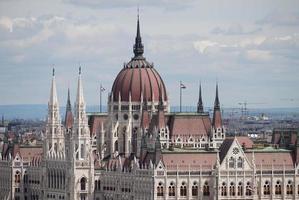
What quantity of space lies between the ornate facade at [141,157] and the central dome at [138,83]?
0.42 ft

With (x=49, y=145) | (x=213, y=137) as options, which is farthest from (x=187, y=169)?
(x=49, y=145)

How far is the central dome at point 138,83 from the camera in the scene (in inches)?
7352

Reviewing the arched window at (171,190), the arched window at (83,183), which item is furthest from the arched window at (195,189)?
the arched window at (83,183)

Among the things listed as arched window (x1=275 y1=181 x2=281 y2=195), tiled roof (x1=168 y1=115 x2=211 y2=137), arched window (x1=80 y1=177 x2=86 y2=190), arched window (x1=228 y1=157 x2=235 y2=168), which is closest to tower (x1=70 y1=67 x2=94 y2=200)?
arched window (x1=80 y1=177 x2=86 y2=190)

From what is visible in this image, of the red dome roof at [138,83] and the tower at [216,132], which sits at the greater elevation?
the red dome roof at [138,83]

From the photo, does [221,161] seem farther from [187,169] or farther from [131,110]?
[131,110]

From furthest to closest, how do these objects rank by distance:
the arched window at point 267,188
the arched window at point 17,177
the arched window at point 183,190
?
the arched window at point 17,177, the arched window at point 267,188, the arched window at point 183,190

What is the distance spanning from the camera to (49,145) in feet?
618

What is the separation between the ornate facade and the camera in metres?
164

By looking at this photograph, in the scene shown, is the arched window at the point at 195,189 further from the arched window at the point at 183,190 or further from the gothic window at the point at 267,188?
the gothic window at the point at 267,188

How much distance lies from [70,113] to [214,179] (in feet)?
119

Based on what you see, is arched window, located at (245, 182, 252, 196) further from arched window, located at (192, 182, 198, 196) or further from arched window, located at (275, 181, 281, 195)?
arched window, located at (192, 182, 198, 196)

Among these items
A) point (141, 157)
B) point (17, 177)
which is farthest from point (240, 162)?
point (17, 177)

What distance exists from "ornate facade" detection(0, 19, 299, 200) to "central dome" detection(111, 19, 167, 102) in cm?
13
